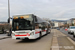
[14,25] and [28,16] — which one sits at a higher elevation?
[28,16]

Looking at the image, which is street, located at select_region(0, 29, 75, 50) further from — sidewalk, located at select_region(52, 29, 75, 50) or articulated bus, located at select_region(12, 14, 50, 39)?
articulated bus, located at select_region(12, 14, 50, 39)

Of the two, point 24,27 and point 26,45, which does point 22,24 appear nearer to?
point 24,27

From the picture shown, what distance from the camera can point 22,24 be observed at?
11969mm

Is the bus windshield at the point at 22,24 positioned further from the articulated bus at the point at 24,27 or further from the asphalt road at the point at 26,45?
the asphalt road at the point at 26,45

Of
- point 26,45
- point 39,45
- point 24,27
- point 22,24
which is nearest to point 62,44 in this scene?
point 39,45

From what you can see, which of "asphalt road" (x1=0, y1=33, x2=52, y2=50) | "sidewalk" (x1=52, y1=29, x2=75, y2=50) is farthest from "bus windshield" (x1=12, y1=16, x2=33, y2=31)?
"sidewalk" (x1=52, y1=29, x2=75, y2=50)

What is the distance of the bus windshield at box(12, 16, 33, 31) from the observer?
463 inches

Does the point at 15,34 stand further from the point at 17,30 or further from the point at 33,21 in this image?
the point at 33,21

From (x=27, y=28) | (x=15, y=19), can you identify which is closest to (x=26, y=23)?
(x=27, y=28)

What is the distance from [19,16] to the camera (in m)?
12.1

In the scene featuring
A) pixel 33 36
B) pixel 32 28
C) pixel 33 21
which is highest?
pixel 33 21

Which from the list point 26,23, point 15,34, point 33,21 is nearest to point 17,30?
point 15,34

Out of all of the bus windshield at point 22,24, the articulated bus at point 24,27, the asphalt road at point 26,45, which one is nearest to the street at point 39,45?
the asphalt road at point 26,45

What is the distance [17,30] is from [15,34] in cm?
47
